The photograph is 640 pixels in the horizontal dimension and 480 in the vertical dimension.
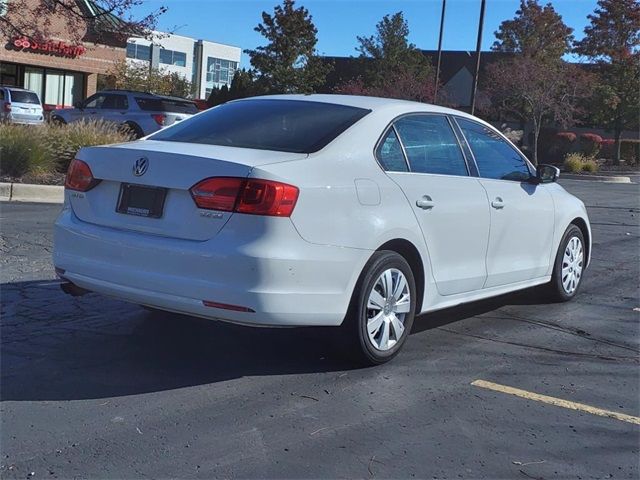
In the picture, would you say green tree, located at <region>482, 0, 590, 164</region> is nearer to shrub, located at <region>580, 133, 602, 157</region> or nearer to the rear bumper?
shrub, located at <region>580, 133, 602, 157</region>

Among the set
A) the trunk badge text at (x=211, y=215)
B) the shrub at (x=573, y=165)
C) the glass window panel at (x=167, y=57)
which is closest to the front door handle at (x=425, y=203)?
the trunk badge text at (x=211, y=215)

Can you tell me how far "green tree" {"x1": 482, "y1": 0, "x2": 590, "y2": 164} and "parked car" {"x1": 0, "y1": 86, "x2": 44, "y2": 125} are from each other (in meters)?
20.6

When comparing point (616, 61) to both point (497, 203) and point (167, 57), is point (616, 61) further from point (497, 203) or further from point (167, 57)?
point (167, 57)

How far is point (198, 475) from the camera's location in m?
3.36

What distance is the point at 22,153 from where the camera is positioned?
12.7 meters

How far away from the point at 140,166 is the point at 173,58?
78531mm

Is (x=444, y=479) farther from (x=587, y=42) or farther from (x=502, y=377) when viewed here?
(x=587, y=42)

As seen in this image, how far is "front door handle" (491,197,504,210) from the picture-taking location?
18.9 ft

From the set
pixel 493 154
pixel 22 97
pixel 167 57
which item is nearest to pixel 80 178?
pixel 493 154

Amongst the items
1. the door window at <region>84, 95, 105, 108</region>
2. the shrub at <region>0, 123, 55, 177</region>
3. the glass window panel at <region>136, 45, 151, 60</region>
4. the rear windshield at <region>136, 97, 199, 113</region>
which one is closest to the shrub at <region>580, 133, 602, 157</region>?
the rear windshield at <region>136, 97, 199, 113</region>

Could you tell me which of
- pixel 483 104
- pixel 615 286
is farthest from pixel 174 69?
pixel 615 286

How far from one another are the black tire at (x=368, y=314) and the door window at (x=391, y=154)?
0.58 metres

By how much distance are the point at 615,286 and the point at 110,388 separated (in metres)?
5.55

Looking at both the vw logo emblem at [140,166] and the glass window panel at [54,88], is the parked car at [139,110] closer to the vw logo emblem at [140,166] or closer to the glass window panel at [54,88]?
the vw logo emblem at [140,166]
